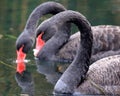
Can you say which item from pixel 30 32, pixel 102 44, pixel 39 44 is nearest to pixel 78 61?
pixel 30 32

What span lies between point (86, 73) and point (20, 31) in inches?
183

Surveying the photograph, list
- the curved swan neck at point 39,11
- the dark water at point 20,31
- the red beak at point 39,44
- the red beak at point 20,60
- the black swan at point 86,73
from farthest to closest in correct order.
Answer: the red beak at point 39,44 < the curved swan neck at point 39,11 < the red beak at point 20,60 < the dark water at point 20,31 < the black swan at point 86,73

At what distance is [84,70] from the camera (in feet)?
29.6

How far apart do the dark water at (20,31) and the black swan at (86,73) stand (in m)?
0.33

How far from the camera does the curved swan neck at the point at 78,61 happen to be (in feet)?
28.9

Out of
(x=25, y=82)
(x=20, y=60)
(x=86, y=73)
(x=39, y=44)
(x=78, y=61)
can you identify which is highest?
(x=78, y=61)

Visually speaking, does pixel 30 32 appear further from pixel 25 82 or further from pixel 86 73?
pixel 86 73

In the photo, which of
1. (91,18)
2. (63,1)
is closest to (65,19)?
(91,18)

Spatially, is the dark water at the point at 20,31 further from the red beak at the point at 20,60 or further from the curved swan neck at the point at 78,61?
the curved swan neck at the point at 78,61

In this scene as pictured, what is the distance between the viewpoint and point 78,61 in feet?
29.8

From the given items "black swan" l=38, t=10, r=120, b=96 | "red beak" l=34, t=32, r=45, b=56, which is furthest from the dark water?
"black swan" l=38, t=10, r=120, b=96

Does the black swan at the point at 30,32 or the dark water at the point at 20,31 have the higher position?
the black swan at the point at 30,32

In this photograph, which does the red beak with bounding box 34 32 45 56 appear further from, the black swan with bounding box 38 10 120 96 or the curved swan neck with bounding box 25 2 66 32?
the black swan with bounding box 38 10 120 96

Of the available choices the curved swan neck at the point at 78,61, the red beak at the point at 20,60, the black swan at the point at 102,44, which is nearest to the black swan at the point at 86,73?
the curved swan neck at the point at 78,61
